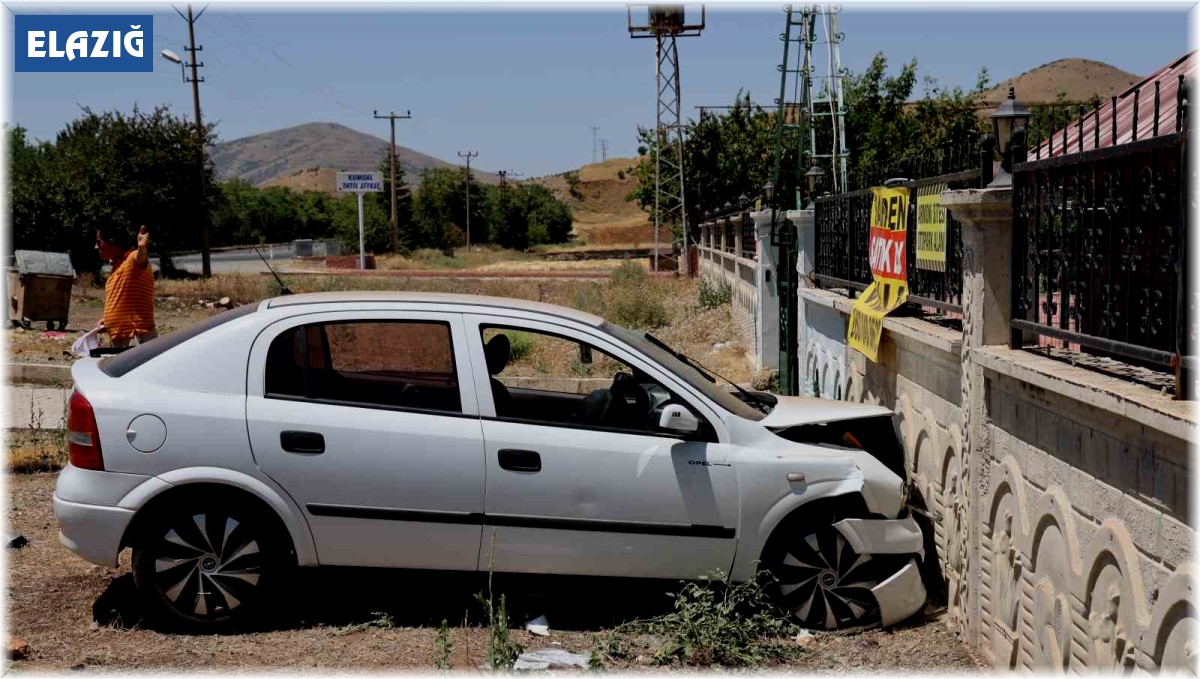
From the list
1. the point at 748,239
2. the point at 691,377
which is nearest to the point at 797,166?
the point at 748,239

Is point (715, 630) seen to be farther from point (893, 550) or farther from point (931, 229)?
point (931, 229)

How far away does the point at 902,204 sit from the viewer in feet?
25.7

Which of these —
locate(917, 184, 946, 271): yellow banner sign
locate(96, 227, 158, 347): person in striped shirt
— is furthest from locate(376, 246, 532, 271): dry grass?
locate(917, 184, 946, 271): yellow banner sign

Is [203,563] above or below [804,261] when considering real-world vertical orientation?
below

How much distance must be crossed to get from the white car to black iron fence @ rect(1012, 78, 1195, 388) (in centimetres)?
143

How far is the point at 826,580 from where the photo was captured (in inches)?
240

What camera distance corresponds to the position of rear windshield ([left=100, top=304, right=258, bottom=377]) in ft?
19.9

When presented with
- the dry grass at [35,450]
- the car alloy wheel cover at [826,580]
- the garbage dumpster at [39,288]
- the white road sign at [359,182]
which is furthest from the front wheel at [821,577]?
the white road sign at [359,182]

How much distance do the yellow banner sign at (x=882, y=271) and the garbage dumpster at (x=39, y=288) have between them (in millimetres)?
17740

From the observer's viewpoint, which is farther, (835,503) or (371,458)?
(835,503)

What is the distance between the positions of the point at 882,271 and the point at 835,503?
8.88 feet

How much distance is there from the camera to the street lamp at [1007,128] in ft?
19.0

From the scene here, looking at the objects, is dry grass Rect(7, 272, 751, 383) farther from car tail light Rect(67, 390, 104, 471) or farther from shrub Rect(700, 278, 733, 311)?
car tail light Rect(67, 390, 104, 471)

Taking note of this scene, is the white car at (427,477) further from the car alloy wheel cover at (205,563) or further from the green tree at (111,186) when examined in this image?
the green tree at (111,186)
